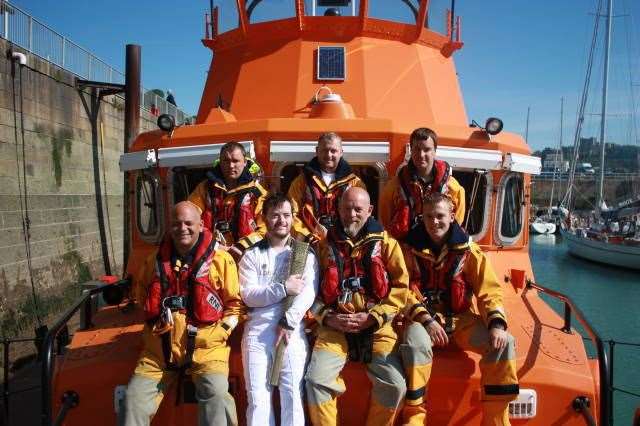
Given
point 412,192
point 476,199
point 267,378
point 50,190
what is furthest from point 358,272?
point 50,190

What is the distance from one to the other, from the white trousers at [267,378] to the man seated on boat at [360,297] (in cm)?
10

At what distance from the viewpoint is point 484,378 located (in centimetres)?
289

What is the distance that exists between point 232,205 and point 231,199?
5 cm

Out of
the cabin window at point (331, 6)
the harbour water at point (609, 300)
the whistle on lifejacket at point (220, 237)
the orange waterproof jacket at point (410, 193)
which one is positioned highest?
the cabin window at point (331, 6)

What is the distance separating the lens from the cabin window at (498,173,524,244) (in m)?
4.50

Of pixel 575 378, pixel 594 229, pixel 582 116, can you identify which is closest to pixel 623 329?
pixel 575 378

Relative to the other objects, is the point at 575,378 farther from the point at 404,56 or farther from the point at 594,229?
the point at 594,229

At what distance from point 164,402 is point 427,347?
5.00 ft

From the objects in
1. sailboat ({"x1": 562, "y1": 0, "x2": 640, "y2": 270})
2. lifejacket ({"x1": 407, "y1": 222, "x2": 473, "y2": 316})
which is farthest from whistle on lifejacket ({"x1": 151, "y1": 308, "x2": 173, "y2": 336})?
sailboat ({"x1": 562, "y1": 0, "x2": 640, "y2": 270})

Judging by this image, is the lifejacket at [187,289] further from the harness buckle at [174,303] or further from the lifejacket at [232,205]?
the lifejacket at [232,205]

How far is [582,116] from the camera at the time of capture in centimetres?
3111

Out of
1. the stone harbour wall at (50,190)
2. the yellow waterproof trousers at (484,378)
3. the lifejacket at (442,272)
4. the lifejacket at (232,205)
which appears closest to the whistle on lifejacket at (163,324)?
the lifejacket at (232,205)

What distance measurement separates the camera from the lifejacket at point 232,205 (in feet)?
12.5

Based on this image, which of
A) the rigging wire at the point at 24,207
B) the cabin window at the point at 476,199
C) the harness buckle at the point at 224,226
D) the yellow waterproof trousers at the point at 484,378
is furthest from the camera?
the rigging wire at the point at 24,207
